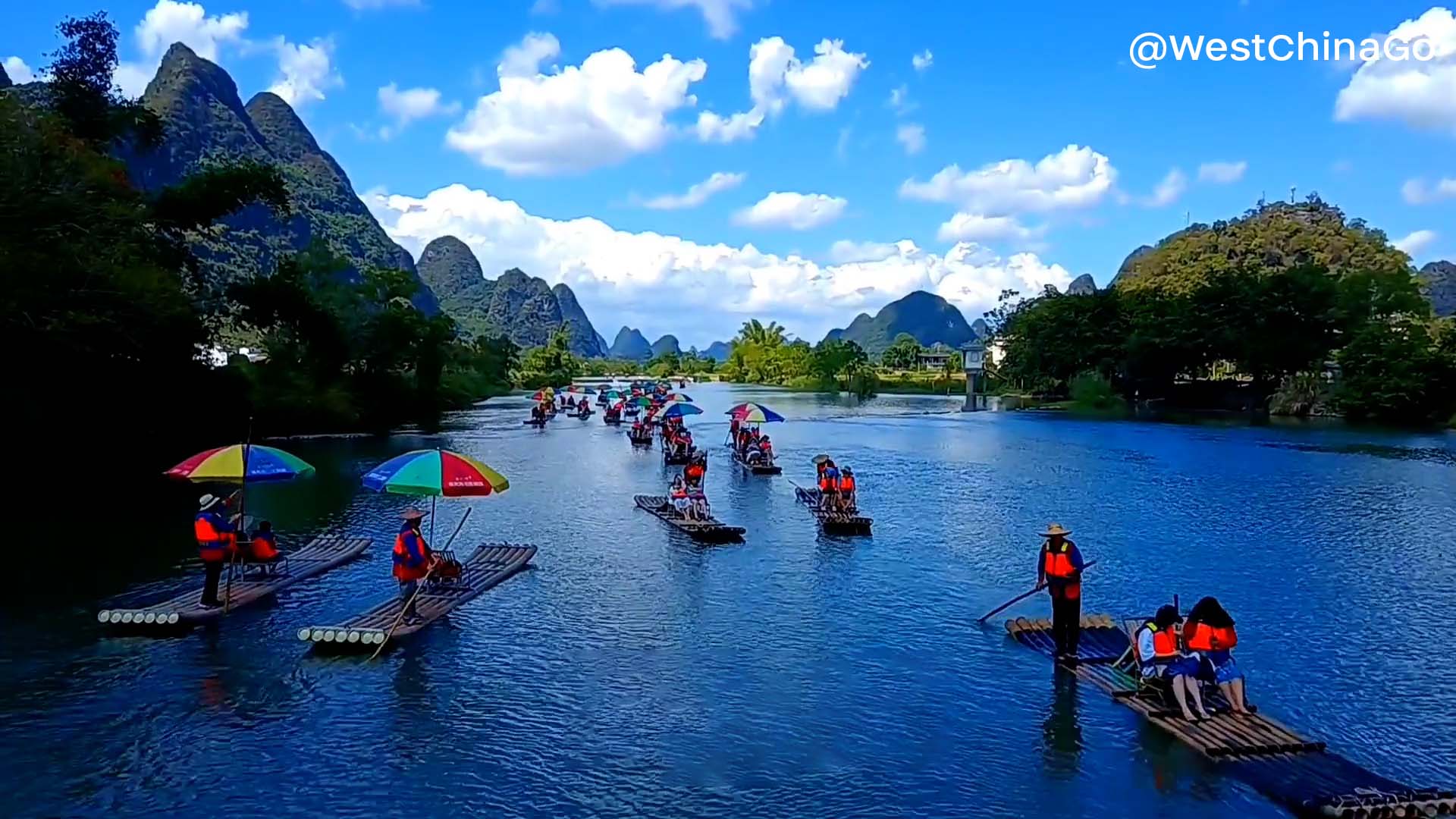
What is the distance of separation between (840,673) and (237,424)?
3240 centimetres

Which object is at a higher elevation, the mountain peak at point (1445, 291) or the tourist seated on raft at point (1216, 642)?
the mountain peak at point (1445, 291)

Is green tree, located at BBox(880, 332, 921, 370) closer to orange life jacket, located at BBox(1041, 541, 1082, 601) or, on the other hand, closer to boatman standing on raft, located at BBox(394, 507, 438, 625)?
orange life jacket, located at BBox(1041, 541, 1082, 601)

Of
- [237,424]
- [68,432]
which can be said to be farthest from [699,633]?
[237,424]

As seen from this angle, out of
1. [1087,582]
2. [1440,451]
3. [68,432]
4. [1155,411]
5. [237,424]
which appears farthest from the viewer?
[1155,411]

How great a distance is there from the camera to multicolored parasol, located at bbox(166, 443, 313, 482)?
15.4 metres

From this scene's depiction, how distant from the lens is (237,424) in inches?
1526

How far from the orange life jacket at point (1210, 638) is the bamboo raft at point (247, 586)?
42.0 feet

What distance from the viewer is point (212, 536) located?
1448cm

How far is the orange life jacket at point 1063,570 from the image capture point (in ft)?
43.4

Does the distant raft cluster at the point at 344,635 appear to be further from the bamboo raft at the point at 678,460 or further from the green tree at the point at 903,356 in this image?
the green tree at the point at 903,356

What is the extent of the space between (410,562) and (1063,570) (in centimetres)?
875

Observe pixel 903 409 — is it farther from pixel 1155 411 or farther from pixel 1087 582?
pixel 1087 582

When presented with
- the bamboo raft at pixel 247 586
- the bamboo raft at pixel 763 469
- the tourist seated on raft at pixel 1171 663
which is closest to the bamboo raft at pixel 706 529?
the bamboo raft at pixel 247 586

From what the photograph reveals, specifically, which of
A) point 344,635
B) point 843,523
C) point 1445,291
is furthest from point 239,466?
point 1445,291
